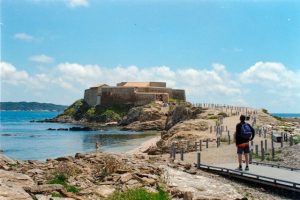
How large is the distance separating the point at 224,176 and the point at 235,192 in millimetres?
3280

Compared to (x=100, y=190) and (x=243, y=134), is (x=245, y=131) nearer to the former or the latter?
(x=243, y=134)

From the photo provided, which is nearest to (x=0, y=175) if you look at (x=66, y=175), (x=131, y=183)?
(x=66, y=175)

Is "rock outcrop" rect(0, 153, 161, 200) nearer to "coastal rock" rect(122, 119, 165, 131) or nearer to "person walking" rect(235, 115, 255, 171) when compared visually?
"person walking" rect(235, 115, 255, 171)

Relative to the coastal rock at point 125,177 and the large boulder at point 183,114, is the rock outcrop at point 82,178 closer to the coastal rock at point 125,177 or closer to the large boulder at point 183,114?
the coastal rock at point 125,177

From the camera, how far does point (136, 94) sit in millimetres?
104938

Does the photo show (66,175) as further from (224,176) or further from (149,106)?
(149,106)

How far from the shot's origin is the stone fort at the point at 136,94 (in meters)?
102

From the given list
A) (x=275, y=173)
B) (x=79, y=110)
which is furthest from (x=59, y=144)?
(x=79, y=110)

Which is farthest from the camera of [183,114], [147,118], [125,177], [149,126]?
[147,118]

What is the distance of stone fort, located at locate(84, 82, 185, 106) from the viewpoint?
101812 mm

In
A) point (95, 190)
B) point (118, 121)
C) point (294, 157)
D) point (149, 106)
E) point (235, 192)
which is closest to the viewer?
point (95, 190)

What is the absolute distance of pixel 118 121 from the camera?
339ft

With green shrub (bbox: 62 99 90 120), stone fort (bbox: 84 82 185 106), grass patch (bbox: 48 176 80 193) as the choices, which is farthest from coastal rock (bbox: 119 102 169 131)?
grass patch (bbox: 48 176 80 193)

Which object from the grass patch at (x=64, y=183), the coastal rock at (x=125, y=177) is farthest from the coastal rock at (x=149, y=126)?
the grass patch at (x=64, y=183)
